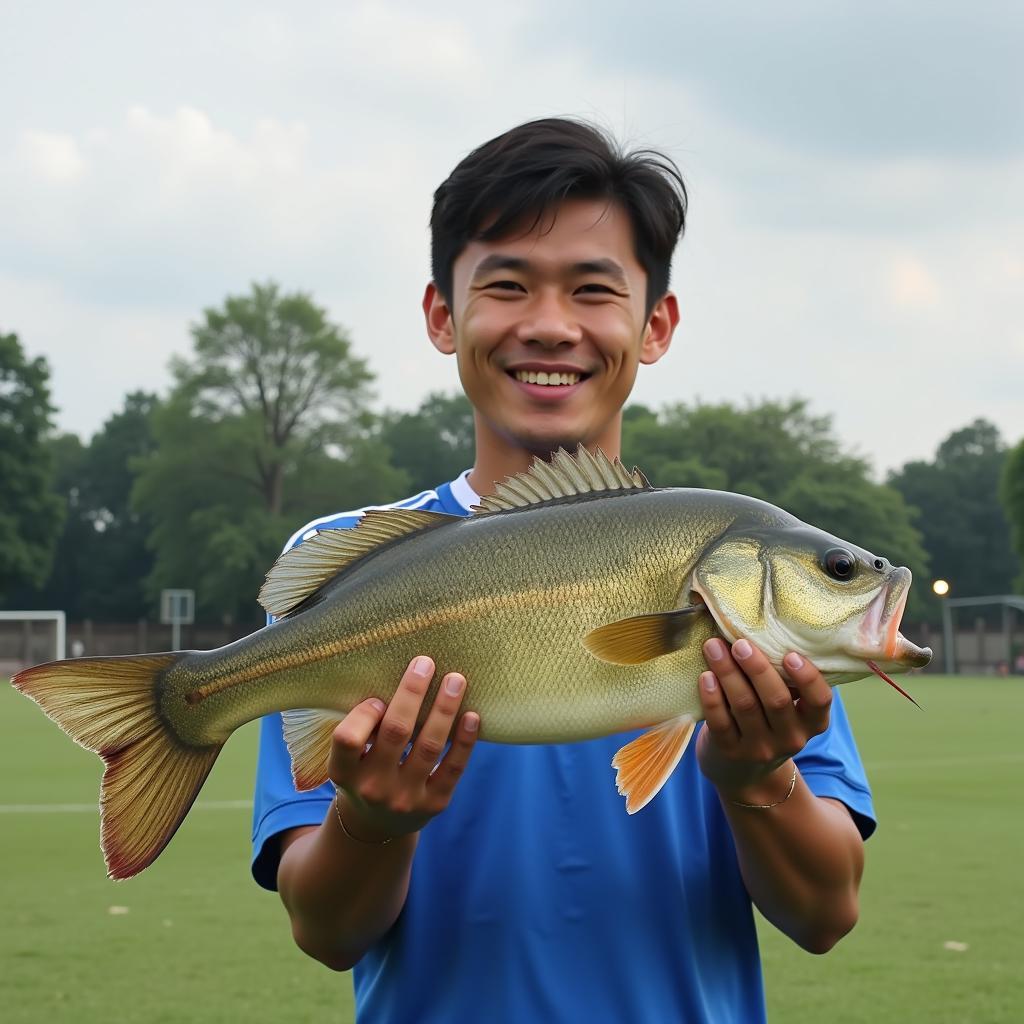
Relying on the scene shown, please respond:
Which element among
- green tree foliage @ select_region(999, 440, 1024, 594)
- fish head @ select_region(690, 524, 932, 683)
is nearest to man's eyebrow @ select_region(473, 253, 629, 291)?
fish head @ select_region(690, 524, 932, 683)

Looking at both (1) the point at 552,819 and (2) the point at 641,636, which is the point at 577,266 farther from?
(1) the point at 552,819

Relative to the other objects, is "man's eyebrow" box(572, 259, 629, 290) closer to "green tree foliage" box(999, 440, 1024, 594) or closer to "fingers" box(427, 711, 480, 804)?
"fingers" box(427, 711, 480, 804)

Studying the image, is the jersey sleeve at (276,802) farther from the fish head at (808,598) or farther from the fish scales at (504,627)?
the fish head at (808,598)

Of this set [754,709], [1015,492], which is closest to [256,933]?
[754,709]

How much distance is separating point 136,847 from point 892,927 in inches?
230

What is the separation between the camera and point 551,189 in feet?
11.2

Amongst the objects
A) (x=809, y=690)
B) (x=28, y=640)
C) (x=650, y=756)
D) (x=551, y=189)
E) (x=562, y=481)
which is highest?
(x=28, y=640)

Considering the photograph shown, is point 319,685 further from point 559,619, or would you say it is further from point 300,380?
point 300,380

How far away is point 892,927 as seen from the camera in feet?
25.2

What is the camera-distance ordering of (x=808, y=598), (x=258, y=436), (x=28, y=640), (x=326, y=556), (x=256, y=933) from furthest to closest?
(x=258, y=436) → (x=28, y=640) → (x=256, y=933) → (x=326, y=556) → (x=808, y=598)

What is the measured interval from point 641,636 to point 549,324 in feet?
3.15

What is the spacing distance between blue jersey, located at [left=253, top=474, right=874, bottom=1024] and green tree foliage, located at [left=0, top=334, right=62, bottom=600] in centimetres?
6144

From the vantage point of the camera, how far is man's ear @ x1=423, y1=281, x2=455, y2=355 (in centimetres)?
378

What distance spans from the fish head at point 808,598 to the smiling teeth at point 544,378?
0.78 meters
